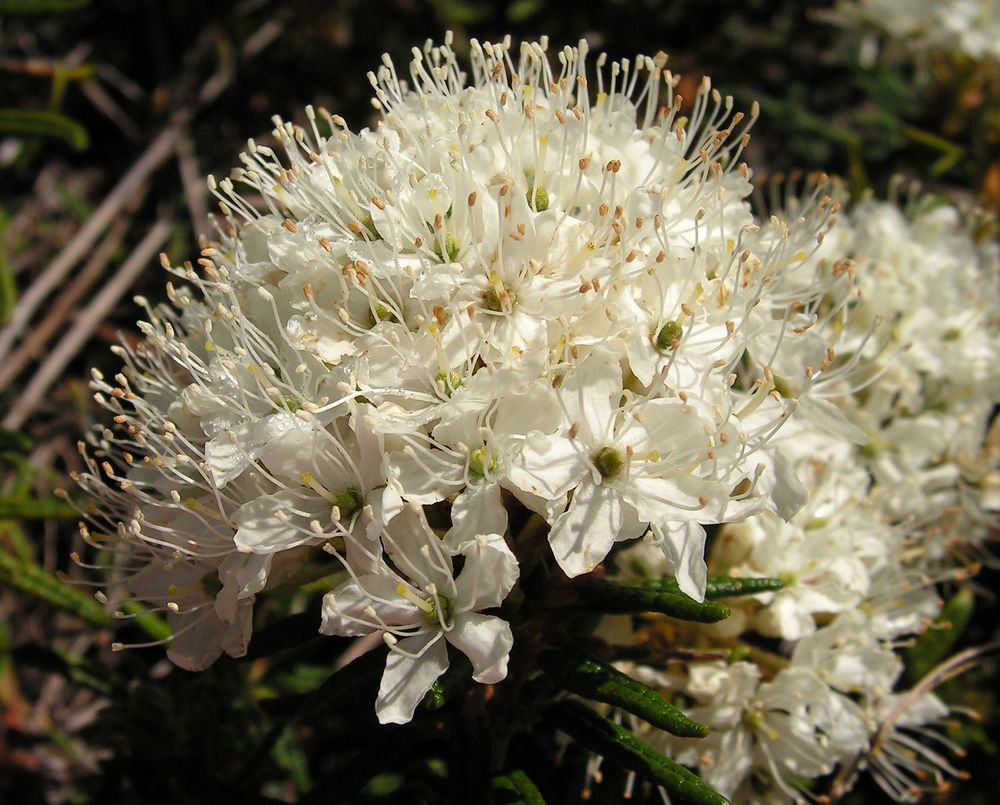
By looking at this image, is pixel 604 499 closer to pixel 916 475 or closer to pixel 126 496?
pixel 126 496

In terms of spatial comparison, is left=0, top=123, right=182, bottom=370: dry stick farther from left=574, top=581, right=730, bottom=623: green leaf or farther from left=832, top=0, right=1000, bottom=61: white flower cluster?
left=832, top=0, right=1000, bottom=61: white flower cluster

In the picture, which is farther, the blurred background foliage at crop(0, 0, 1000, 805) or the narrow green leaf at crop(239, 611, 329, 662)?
the blurred background foliage at crop(0, 0, 1000, 805)

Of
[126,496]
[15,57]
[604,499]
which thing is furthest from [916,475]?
[15,57]

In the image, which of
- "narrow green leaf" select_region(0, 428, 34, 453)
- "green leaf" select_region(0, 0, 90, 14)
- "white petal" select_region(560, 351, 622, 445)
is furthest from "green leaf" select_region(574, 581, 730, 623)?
"green leaf" select_region(0, 0, 90, 14)

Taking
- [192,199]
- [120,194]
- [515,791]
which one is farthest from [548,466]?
[120,194]

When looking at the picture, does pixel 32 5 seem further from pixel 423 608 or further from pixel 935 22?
pixel 935 22

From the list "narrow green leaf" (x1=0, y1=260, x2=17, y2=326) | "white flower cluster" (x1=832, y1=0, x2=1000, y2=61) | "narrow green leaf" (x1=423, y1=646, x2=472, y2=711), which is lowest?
"narrow green leaf" (x1=423, y1=646, x2=472, y2=711)
